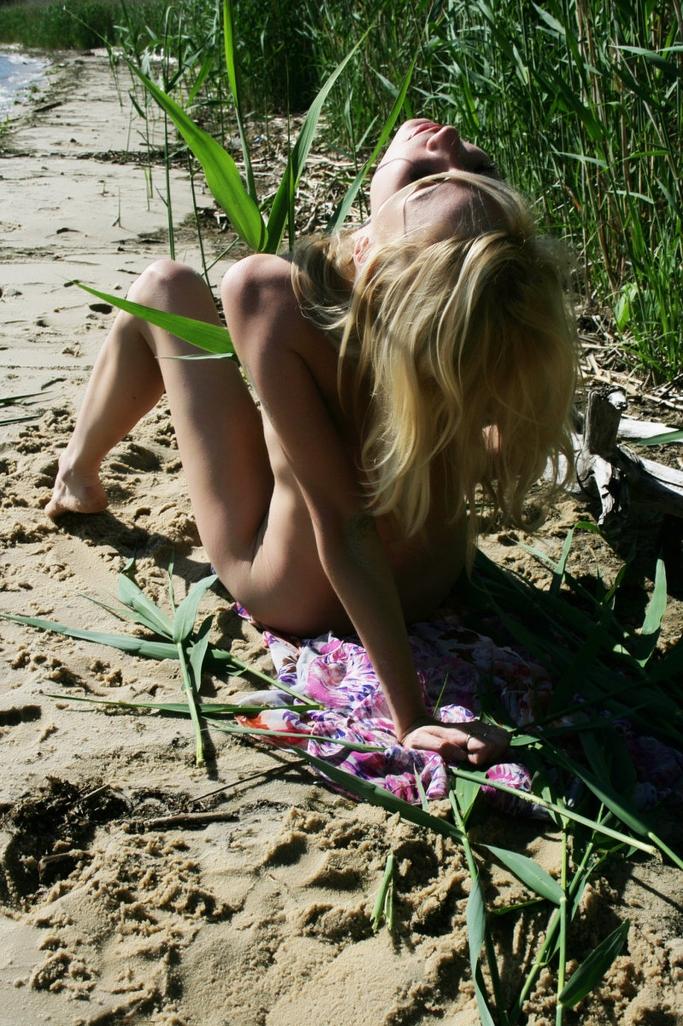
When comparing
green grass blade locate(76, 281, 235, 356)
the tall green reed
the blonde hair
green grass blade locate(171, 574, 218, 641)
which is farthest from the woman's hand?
the tall green reed

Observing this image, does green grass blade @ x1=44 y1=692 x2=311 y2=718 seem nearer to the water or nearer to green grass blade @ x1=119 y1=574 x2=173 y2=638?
green grass blade @ x1=119 y1=574 x2=173 y2=638

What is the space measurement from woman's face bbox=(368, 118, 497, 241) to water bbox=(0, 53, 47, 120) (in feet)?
22.9

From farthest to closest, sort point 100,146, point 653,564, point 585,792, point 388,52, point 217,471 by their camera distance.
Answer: point 100,146 → point 388,52 → point 653,564 → point 217,471 → point 585,792

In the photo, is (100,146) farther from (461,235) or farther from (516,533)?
→ (461,235)

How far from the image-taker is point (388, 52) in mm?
4406

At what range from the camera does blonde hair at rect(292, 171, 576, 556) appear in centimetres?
143

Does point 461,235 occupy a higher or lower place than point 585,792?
higher

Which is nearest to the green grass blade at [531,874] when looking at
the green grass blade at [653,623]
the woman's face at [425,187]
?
the green grass blade at [653,623]

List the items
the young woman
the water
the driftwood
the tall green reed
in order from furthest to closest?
1. the water
2. the tall green reed
3. the driftwood
4. the young woman

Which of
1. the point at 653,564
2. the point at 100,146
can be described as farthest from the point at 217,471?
the point at 100,146

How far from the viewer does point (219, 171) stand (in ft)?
6.10

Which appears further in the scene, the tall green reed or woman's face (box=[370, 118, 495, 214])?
the tall green reed

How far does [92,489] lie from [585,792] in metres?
1.25

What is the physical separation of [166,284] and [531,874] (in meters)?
1.27
